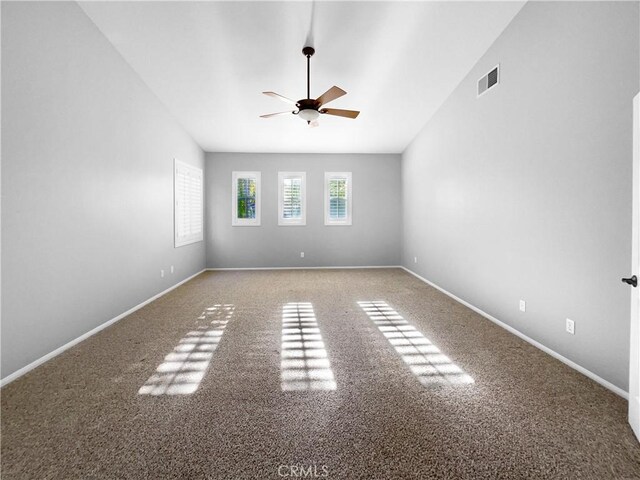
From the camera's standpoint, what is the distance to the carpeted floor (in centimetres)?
141

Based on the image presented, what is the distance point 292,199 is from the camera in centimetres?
745

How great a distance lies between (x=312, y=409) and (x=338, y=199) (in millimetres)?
6087

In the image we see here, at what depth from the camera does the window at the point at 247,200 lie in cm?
732

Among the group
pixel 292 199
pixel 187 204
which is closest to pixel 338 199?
pixel 292 199

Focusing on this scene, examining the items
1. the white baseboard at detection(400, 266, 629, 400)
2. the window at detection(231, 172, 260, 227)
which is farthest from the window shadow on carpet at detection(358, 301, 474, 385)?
the window at detection(231, 172, 260, 227)

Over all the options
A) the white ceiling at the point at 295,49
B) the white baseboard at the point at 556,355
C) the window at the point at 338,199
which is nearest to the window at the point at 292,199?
the window at the point at 338,199

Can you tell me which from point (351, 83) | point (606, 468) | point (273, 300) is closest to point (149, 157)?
point (273, 300)

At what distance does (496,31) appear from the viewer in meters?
3.12

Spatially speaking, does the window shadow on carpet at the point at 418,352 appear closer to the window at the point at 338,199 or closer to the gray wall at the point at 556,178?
the gray wall at the point at 556,178

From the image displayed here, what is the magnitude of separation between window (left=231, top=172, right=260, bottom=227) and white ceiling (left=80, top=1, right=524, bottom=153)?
2.17m

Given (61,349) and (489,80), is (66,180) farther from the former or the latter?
(489,80)

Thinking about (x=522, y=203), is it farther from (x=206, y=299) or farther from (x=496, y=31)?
(x=206, y=299)

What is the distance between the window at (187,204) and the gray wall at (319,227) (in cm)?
80

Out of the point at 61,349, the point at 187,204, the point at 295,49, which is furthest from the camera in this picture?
the point at 187,204
